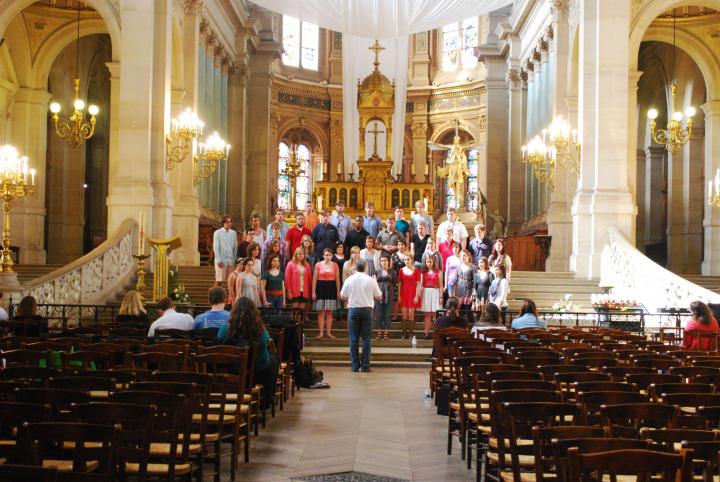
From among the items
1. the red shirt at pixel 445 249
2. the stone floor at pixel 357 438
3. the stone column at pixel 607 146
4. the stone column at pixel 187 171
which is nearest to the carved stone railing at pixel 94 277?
the stone column at pixel 187 171

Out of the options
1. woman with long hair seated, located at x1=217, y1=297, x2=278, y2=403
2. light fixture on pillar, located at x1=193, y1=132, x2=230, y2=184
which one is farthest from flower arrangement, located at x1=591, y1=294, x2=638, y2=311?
light fixture on pillar, located at x1=193, y1=132, x2=230, y2=184

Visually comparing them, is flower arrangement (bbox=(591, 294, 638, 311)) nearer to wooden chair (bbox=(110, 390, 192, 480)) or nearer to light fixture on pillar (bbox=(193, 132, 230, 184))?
wooden chair (bbox=(110, 390, 192, 480))

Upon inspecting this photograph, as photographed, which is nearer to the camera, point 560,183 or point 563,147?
point 563,147

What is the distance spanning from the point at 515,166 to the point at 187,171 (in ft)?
56.0

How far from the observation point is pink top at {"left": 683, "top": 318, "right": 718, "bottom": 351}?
13.6 metres

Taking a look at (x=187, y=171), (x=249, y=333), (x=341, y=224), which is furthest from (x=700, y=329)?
(x=187, y=171)

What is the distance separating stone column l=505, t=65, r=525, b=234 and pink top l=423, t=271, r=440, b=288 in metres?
23.0

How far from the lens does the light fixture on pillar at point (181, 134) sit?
25859 mm

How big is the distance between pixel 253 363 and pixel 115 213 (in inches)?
589

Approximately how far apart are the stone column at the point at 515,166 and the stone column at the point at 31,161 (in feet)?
65.7

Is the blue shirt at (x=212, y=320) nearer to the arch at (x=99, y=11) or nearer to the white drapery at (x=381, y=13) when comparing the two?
the arch at (x=99, y=11)

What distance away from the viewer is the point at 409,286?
20.1 meters

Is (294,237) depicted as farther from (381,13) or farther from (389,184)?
(389,184)

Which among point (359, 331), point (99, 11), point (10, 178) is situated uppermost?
point (99, 11)
